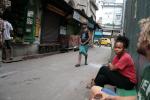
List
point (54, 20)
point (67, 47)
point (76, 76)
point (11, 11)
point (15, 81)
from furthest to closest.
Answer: point (67, 47), point (54, 20), point (11, 11), point (76, 76), point (15, 81)

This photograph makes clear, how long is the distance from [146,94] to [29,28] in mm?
15679

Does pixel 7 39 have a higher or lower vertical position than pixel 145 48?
lower

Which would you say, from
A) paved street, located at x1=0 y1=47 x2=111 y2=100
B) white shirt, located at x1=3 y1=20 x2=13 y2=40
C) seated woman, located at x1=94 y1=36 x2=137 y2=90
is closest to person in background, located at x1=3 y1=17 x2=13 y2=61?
white shirt, located at x1=3 y1=20 x2=13 y2=40

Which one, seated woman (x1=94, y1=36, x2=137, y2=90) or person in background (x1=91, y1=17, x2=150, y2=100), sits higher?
person in background (x1=91, y1=17, x2=150, y2=100)

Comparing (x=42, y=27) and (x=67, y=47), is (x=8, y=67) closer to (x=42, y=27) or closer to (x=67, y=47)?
(x=42, y=27)

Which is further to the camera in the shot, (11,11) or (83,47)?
(11,11)

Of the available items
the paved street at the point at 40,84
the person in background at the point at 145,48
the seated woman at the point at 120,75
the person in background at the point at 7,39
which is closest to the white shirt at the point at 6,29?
the person in background at the point at 7,39

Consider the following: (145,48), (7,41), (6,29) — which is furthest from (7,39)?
(145,48)

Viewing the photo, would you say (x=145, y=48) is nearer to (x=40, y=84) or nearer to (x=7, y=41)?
(x=40, y=84)

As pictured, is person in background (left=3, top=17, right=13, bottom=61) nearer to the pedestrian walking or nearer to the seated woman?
the pedestrian walking

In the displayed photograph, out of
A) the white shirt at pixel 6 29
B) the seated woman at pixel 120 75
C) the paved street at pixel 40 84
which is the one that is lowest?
the paved street at pixel 40 84

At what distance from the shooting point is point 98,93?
3535 millimetres

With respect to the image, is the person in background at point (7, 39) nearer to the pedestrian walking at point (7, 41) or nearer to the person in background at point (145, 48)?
the pedestrian walking at point (7, 41)

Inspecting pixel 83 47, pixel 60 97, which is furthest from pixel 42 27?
pixel 60 97
